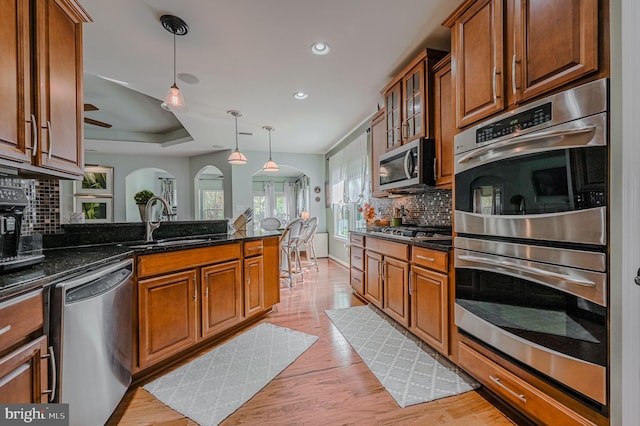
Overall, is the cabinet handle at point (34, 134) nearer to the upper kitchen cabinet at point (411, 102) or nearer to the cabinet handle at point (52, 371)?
the cabinet handle at point (52, 371)

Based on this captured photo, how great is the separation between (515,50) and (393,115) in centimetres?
158

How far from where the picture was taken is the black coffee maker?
1.23 meters

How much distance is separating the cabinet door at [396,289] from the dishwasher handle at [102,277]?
80.5 inches

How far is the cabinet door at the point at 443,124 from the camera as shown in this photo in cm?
225

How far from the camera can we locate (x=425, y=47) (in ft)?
8.13

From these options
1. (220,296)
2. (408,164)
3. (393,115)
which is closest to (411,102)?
(393,115)

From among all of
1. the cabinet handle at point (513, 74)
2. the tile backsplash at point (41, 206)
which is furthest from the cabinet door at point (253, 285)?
the cabinet handle at point (513, 74)

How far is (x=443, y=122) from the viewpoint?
2332 millimetres

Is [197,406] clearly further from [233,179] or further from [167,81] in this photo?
[233,179]

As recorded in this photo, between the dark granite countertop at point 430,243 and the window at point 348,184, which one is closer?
the dark granite countertop at point 430,243

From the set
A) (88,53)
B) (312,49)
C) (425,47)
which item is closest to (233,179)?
(88,53)

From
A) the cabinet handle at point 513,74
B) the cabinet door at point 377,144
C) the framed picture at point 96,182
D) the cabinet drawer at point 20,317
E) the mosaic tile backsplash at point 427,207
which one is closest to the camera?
the cabinet drawer at point 20,317

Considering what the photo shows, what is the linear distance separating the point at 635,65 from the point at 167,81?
12.0 feet

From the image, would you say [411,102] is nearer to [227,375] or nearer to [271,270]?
[271,270]
